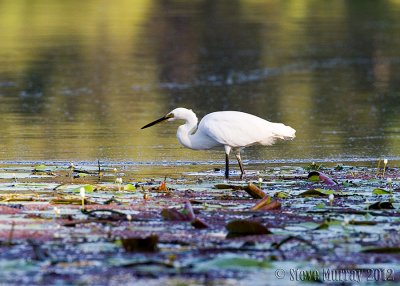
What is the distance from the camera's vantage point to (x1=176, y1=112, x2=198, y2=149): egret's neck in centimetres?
1404

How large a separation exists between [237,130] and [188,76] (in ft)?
51.8

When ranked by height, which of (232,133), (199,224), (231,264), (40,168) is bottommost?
(231,264)

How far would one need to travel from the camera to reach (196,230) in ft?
28.2

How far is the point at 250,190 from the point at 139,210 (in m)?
1.23

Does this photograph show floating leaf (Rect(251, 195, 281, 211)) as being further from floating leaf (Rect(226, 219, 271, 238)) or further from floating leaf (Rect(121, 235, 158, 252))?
floating leaf (Rect(121, 235, 158, 252))

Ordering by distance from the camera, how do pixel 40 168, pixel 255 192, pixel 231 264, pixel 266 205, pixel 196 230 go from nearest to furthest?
1. pixel 231 264
2. pixel 196 230
3. pixel 266 205
4. pixel 255 192
5. pixel 40 168

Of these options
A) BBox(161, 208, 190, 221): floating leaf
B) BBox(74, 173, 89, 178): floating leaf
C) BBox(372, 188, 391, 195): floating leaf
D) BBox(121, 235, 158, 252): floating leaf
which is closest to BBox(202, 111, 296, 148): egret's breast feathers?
BBox(74, 173, 89, 178): floating leaf

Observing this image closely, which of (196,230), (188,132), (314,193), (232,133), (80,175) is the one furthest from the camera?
(188,132)

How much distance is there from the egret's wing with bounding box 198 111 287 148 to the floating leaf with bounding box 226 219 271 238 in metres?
5.34

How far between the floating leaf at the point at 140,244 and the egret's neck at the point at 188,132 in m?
6.38

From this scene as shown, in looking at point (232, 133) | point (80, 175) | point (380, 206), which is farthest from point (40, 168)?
point (380, 206)

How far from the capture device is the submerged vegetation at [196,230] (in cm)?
713

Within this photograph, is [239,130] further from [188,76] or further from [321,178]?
[188,76]

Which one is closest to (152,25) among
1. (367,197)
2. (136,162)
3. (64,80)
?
(64,80)
